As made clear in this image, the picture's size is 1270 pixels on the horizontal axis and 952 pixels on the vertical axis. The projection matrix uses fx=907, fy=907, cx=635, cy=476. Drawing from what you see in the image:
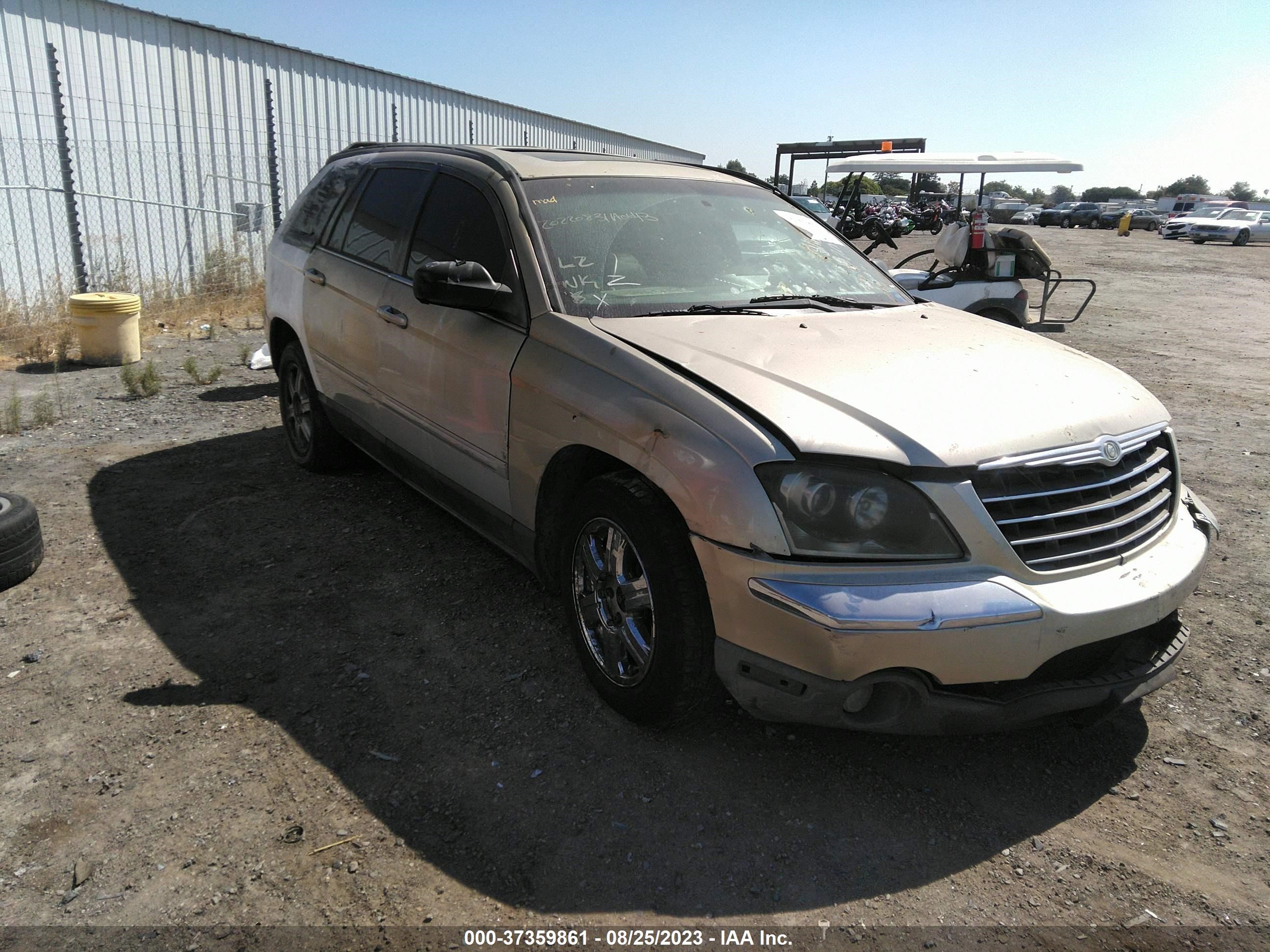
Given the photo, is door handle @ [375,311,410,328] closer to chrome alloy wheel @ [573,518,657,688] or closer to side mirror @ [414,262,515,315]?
side mirror @ [414,262,515,315]

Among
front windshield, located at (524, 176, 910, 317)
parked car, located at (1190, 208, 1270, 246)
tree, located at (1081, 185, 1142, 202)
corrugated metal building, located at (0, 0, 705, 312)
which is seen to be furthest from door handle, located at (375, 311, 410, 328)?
tree, located at (1081, 185, 1142, 202)

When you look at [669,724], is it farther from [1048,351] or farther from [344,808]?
[1048,351]

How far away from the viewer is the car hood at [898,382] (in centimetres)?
254

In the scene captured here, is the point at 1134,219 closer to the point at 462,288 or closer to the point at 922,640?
the point at 462,288

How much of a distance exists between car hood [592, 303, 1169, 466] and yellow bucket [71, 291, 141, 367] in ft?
22.8

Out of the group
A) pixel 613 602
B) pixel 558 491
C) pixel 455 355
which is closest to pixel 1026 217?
pixel 455 355

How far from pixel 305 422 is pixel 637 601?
132 inches

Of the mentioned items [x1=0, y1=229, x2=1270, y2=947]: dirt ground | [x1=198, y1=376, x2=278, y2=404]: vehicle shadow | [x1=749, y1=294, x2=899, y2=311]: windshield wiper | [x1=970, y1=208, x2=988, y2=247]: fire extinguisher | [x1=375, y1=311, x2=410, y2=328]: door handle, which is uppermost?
[x1=970, y1=208, x2=988, y2=247]: fire extinguisher

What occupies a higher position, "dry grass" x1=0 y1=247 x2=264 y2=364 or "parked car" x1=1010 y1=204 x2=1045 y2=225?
"parked car" x1=1010 y1=204 x2=1045 y2=225

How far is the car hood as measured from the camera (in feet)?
8.34

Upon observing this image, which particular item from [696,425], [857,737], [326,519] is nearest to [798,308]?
[696,425]

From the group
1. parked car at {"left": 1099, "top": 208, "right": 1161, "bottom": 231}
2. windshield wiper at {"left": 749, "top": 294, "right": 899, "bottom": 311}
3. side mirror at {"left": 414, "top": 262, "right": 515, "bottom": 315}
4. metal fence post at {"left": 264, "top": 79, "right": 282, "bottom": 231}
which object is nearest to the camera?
side mirror at {"left": 414, "top": 262, "right": 515, "bottom": 315}

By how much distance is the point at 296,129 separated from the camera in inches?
566

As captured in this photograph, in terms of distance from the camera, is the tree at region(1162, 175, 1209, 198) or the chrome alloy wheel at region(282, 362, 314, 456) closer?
the chrome alloy wheel at region(282, 362, 314, 456)
